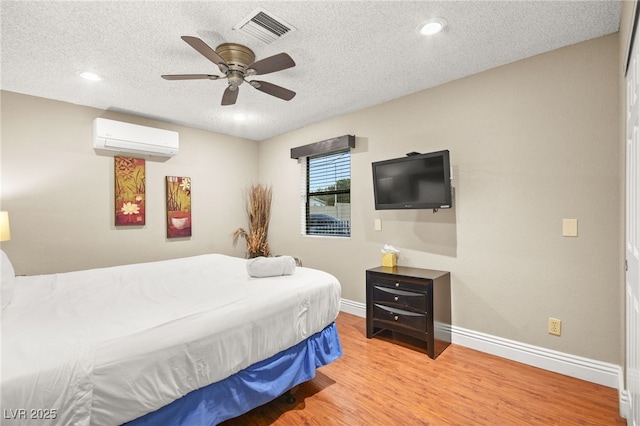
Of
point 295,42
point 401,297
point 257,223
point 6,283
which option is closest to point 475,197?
point 401,297

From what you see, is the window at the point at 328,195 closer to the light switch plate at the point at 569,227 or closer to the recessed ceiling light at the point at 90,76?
the light switch plate at the point at 569,227

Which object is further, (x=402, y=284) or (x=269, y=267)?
(x=402, y=284)

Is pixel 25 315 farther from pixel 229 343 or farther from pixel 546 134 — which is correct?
pixel 546 134

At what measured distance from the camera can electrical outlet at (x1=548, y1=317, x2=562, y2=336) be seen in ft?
7.70

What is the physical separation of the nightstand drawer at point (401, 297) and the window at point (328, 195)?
1102mm

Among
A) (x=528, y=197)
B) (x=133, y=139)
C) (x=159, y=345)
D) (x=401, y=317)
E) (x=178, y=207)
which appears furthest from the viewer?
(x=178, y=207)

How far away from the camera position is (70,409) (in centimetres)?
107

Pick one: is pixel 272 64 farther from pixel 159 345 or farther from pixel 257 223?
pixel 257 223

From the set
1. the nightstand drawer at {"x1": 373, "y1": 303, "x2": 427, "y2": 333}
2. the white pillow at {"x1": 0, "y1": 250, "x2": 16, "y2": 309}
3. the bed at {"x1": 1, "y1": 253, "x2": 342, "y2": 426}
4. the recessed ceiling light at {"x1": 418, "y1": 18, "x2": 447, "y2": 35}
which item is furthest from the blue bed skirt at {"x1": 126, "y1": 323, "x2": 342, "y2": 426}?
the recessed ceiling light at {"x1": 418, "y1": 18, "x2": 447, "y2": 35}

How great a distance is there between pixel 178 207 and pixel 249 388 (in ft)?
10.2

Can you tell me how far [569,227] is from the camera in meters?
2.31

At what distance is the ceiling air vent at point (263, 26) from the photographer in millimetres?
1912

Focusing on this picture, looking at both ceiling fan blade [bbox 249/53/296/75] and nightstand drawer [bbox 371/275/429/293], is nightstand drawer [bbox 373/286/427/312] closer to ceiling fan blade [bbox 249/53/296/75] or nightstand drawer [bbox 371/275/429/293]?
nightstand drawer [bbox 371/275/429/293]

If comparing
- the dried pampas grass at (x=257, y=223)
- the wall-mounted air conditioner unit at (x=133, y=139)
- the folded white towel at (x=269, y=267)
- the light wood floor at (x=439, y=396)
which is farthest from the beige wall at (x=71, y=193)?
the light wood floor at (x=439, y=396)
